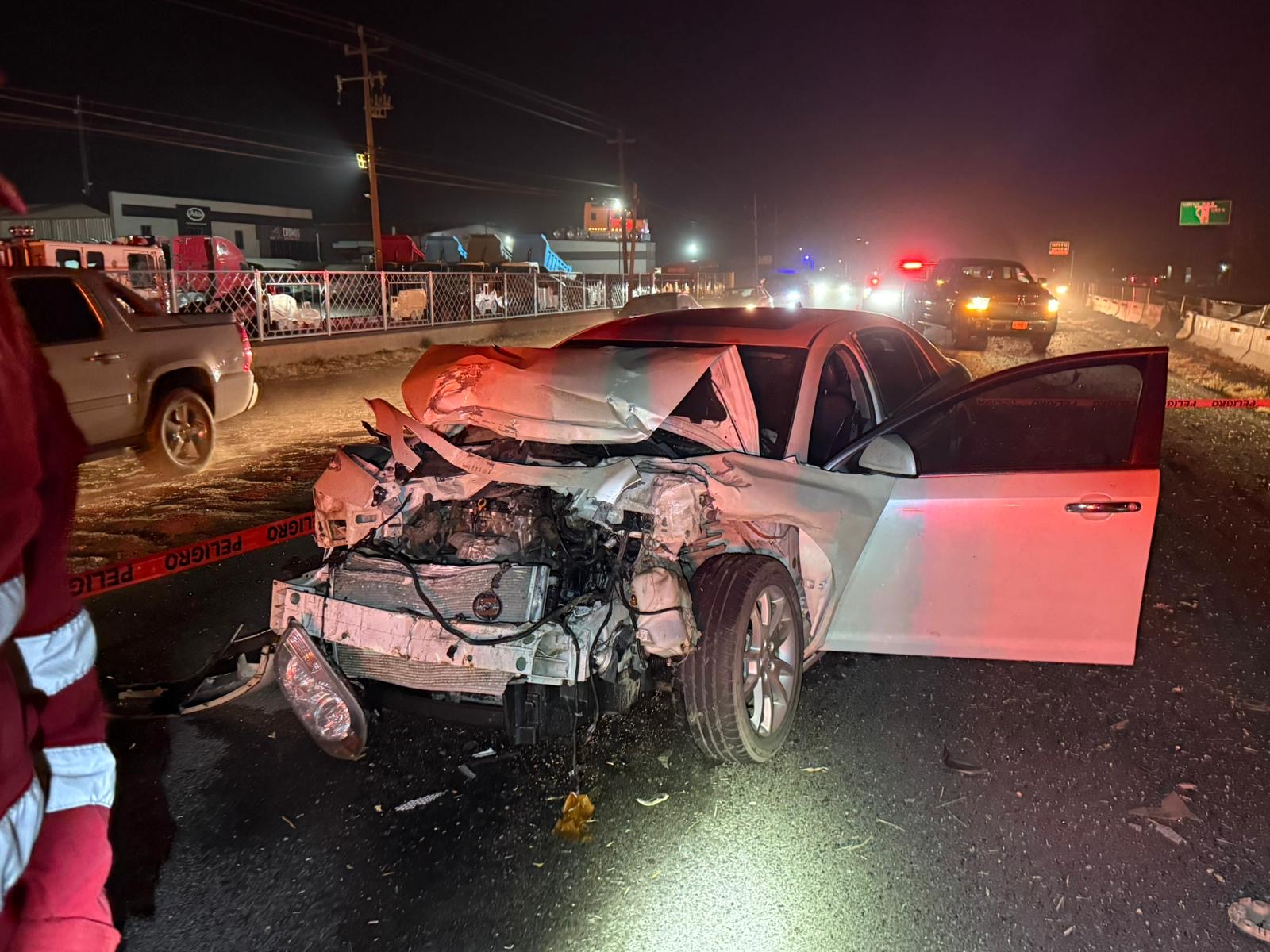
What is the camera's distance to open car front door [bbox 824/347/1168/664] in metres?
3.76

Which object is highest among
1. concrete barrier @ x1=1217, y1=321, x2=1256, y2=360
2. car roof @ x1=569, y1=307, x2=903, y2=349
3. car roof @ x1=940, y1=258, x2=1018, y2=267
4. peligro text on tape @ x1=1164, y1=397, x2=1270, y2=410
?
car roof @ x1=940, y1=258, x2=1018, y2=267

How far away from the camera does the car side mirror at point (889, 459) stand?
388 centimetres

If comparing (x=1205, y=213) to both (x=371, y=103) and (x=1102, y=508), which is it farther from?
(x=1102, y=508)

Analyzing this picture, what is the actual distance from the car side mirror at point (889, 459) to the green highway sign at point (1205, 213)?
62189mm

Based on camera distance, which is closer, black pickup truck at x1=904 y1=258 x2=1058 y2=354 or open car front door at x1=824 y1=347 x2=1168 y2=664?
open car front door at x1=824 y1=347 x2=1168 y2=664

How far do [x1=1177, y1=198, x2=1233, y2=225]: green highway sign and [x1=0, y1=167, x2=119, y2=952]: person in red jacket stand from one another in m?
65.3

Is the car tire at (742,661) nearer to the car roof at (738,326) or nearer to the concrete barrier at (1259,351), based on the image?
the car roof at (738,326)

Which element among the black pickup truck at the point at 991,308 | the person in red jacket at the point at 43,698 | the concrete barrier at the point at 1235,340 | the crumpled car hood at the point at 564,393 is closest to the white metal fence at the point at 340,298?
the crumpled car hood at the point at 564,393

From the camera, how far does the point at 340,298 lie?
19719 mm

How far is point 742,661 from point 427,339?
19.3m

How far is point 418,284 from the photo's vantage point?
2267 centimetres

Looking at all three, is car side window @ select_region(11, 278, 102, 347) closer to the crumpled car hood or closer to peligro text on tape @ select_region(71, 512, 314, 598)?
peligro text on tape @ select_region(71, 512, 314, 598)

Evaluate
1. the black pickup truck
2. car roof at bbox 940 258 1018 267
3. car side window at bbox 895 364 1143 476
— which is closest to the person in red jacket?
car side window at bbox 895 364 1143 476

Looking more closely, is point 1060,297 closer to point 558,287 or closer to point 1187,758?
point 558,287
